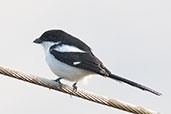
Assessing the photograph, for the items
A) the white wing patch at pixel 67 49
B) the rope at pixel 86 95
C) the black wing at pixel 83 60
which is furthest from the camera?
the white wing patch at pixel 67 49

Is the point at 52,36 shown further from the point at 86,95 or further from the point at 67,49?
the point at 86,95

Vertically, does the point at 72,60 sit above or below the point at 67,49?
below

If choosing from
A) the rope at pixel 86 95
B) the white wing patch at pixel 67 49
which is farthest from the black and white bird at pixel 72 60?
the rope at pixel 86 95

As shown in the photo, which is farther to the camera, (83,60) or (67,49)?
(67,49)

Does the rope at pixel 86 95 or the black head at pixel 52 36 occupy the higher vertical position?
the black head at pixel 52 36

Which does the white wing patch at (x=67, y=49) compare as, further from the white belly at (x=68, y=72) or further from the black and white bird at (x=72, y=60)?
the white belly at (x=68, y=72)

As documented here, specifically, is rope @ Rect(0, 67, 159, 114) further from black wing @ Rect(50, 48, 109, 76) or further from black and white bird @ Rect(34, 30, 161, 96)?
black wing @ Rect(50, 48, 109, 76)

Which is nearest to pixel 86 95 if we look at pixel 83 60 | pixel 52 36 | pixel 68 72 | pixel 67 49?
pixel 68 72

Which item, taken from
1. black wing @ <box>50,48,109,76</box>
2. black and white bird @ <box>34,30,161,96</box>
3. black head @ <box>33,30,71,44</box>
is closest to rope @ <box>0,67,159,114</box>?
black and white bird @ <box>34,30,161,96</box>
